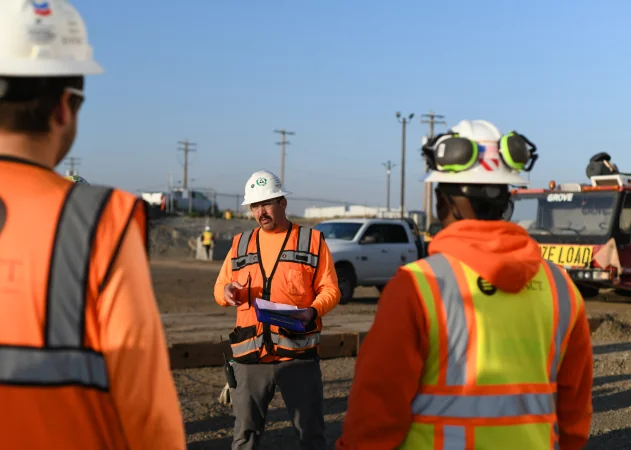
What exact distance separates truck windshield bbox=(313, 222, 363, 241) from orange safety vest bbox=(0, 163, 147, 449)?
17.9 m

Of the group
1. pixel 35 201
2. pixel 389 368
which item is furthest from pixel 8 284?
pixel 389 368

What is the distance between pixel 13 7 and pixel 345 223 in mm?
18409

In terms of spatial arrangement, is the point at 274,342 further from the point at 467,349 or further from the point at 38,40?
the point at 38,40

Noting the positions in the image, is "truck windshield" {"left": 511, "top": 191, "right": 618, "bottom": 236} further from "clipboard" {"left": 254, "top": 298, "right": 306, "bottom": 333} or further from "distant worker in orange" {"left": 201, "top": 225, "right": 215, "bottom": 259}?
"distant worker in orange" {"left": 201, "top": 225, "right": 215, "bottom": 259}

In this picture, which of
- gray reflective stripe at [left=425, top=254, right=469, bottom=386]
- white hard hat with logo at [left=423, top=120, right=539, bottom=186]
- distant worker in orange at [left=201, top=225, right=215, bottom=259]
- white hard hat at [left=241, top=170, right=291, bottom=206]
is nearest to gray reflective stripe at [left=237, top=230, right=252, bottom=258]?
white hard hat at [left=241, top=170, right=291, bottom=206]

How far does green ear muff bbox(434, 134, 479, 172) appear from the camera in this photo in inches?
106

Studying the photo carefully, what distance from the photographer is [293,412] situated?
5.03 m

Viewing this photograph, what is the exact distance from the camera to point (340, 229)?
1998cm

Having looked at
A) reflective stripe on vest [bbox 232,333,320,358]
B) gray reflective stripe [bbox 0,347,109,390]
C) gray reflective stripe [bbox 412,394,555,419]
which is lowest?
reflective stripe on vest [bbox 232,333,320,358]

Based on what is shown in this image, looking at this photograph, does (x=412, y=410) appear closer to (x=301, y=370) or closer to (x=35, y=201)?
(x=35, y=201)

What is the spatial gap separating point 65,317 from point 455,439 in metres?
1.25

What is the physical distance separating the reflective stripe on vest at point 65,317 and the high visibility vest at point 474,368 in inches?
41.7

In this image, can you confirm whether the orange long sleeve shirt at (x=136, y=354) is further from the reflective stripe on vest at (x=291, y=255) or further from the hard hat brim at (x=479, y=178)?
the reflective stripe on vest at (x=291, y=255)

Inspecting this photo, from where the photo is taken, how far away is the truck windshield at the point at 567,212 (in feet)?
60.7
